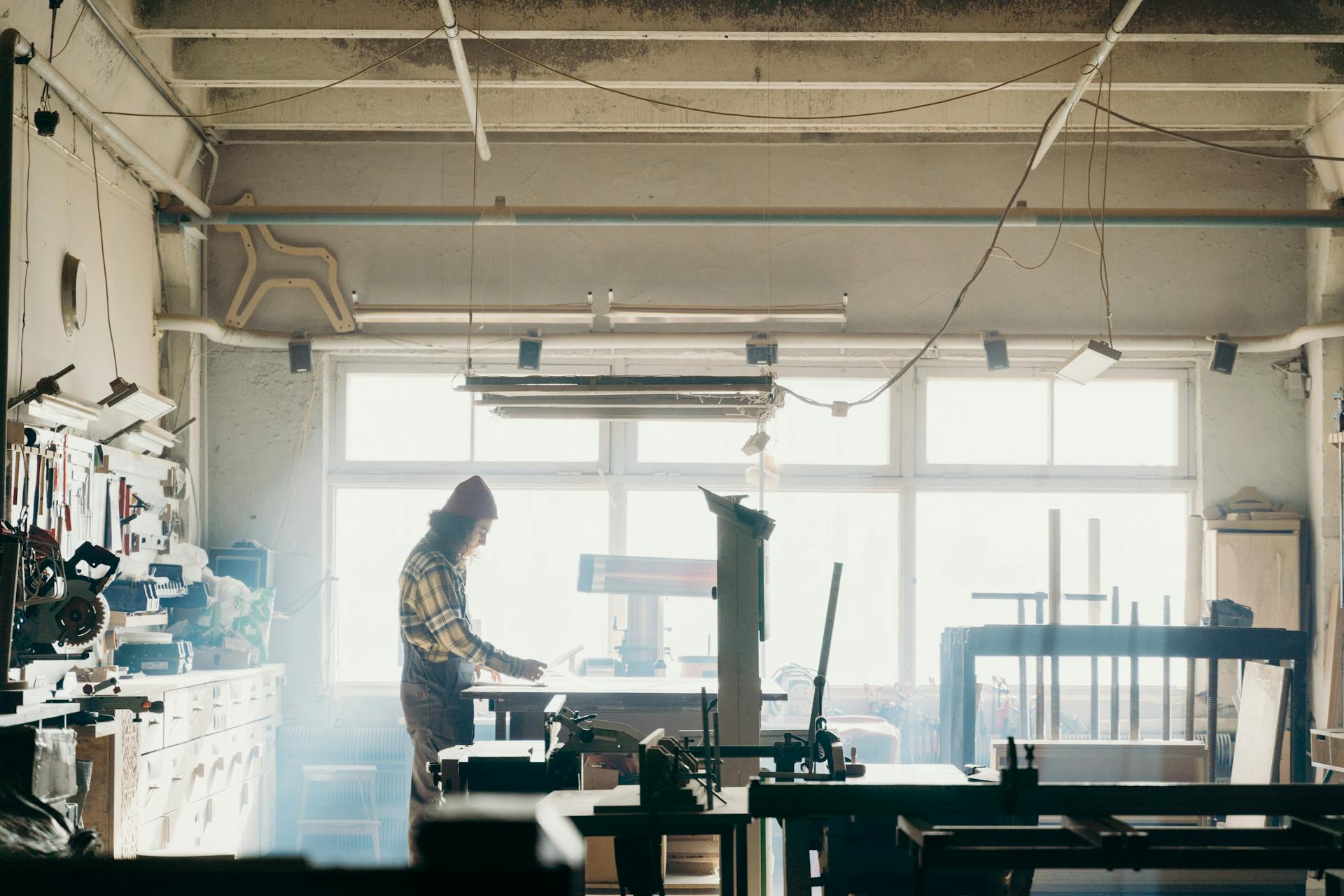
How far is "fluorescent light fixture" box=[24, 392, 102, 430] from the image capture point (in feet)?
14.4

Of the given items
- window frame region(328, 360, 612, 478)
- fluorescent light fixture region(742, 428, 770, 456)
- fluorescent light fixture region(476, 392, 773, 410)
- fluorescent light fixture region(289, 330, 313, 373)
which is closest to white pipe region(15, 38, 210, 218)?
fluorescent light fixture region(289, 330, 313, 373)

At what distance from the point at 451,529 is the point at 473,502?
0.15 meters

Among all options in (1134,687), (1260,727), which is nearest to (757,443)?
(1134,687)

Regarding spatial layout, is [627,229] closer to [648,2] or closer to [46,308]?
[648,2]

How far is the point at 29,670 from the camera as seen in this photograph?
3961 mm

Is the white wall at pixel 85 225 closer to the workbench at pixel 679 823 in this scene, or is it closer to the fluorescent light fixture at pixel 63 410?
the fluorescent light fixture at pixel 63 410

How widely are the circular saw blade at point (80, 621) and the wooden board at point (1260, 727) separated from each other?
159 inches

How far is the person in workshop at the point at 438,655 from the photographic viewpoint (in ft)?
15.6

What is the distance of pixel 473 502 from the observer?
504 cm

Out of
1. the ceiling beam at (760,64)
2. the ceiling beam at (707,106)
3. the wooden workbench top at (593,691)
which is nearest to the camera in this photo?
A: the wooden workbench top at (593,691)

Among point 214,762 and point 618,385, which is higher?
point 618,385

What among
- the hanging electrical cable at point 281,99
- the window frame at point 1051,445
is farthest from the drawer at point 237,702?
the window frame at point 1051,445

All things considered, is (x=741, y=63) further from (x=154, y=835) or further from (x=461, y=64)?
(x=154, y=835)

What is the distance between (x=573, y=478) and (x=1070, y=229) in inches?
124
